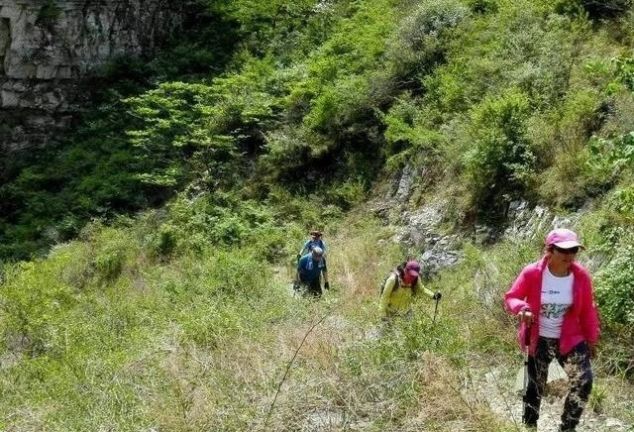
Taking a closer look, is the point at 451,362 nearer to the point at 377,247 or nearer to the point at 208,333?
the point at 208,333

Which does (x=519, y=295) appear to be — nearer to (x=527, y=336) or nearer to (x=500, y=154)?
(x=527, y=336)

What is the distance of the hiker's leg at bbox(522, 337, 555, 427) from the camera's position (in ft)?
13.3

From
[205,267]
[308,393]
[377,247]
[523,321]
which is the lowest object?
[205,267]

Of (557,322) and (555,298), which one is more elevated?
(555,298)

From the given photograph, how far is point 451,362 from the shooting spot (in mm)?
4883

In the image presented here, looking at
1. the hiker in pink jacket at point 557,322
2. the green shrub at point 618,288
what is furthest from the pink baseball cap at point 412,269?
the hiker in pink jacket at point 557,322

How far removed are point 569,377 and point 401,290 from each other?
2.82m

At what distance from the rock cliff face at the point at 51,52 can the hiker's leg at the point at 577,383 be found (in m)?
17.6

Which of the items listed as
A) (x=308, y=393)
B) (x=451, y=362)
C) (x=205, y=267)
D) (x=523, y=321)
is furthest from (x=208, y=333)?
(x=205, y=267)

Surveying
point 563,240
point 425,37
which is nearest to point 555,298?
point 563,240

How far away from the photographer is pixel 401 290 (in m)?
6.63

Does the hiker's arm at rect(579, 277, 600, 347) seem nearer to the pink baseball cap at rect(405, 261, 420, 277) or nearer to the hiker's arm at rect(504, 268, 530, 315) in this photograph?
the hiker's arm at rect(504, 268, 530, 315)

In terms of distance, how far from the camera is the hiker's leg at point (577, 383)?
3.87m

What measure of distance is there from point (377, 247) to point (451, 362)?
6002 millimetres
